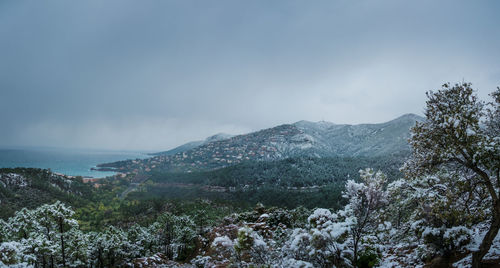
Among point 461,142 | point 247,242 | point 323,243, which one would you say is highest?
point 461,142

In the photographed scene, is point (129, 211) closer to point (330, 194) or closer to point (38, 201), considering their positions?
point (38, 201)

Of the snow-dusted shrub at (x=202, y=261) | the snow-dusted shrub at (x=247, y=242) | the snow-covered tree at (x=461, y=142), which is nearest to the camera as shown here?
the snow-covered tree at (x=461, y=142)

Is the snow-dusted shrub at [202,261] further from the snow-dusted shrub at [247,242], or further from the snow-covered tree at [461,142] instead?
the snow-covered tree at [461,142]

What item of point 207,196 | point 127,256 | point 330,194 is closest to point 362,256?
point 127,256

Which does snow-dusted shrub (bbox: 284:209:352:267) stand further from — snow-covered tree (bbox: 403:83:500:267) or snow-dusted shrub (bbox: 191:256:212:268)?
snow-dusted shrub (bbox: 191:256:212:268)

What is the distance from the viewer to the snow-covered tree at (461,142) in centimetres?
636

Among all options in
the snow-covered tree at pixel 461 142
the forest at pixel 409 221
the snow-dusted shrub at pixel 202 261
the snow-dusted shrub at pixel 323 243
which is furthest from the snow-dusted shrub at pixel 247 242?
the snow-dusted shrub at pixel 202 261

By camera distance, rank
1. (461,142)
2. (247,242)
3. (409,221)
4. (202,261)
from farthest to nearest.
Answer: (202,261)
(409,221)
(247,242)
(461,142)

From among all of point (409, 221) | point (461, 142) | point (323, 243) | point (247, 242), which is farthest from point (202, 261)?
point (461, 142)

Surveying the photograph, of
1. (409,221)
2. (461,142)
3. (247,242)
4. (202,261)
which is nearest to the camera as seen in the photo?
(461,142)

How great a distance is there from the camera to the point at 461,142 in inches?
264

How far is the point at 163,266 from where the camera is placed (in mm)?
20750

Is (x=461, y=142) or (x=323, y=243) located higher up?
(x=461, y=142)

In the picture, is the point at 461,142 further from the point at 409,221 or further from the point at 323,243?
the point at 323,243
